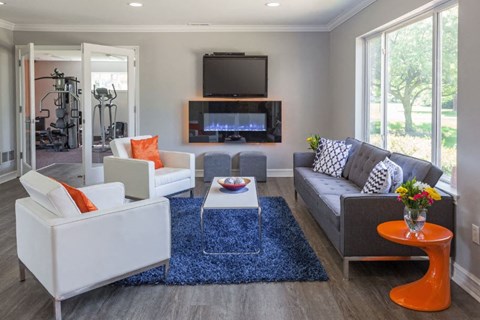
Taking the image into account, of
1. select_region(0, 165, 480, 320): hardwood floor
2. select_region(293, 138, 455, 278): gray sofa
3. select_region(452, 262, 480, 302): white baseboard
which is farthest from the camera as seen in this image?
select_region(293, 138, 455, 278): gray sofa

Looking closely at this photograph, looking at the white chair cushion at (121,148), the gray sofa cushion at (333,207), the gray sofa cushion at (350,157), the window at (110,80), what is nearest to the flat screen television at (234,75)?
the window at (110,80)

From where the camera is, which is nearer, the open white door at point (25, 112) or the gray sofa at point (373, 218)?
the gray sofa at point (373, 218)

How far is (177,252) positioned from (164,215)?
29.9 inches

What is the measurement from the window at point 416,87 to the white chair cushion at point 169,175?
7.93 feet

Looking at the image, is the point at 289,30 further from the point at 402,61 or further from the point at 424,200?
the point at 424,200

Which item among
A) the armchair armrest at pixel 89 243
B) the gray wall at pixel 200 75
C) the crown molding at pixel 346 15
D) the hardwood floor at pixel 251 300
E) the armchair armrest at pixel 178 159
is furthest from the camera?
the gray wall at pixel 200 75

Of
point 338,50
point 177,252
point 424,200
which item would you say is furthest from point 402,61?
point 177,252

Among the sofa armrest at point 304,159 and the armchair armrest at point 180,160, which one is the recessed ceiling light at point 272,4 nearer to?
the sofa armrest at point 304,159

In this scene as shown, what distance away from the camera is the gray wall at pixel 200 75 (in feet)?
22.8

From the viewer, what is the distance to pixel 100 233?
250cm

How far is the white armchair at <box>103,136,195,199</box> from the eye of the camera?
4.84 metres

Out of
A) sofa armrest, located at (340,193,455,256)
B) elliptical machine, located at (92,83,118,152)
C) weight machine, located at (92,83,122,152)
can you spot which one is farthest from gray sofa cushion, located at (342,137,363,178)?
elliptical machine, located at (92,83,118,152)

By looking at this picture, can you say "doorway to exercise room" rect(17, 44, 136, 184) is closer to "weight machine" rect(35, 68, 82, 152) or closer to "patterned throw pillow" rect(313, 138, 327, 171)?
"weight machine" rect(35, 68, 82, 152)

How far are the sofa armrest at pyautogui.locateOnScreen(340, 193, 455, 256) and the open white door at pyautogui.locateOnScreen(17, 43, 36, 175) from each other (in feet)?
18.3
